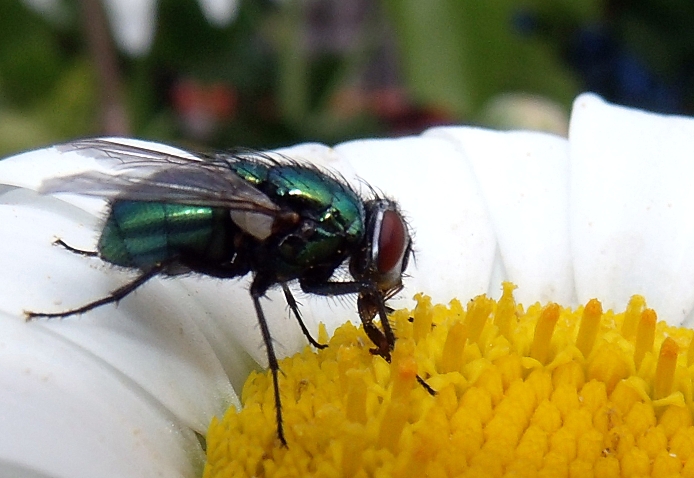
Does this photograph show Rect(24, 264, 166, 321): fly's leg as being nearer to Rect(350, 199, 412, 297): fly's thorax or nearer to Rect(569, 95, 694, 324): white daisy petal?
Rect(350, 199, 412, 297): fly's thorax

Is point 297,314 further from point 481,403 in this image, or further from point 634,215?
point 634,215

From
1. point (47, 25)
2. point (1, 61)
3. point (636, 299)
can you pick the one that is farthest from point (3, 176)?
point (47, 25)

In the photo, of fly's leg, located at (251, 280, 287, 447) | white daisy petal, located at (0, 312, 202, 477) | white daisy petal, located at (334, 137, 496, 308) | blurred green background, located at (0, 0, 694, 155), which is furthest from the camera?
blurred green background, located at (0, 0, 694, 155)

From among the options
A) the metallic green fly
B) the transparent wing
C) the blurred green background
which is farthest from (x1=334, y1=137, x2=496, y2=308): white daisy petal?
the blurred green background

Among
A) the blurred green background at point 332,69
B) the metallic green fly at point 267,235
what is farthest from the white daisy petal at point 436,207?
the blurred green background at point 332,69

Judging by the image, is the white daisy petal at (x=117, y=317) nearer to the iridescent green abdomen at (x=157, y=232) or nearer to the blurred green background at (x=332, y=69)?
the iridescent green abdomen at (x=157, y=232)
